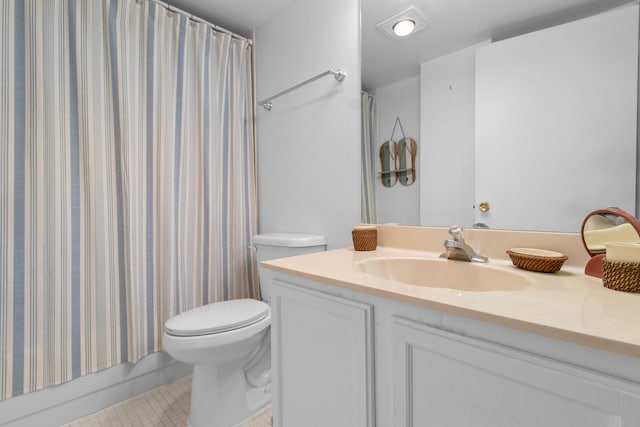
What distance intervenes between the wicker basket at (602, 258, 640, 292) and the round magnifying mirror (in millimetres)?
87

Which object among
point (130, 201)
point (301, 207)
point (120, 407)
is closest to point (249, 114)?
point (301, 207)

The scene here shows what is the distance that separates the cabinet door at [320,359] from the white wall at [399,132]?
0.60 m

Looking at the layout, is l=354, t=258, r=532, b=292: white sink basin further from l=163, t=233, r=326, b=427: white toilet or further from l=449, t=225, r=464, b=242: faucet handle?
l=163, t=233, r=326, b=427: white toilet

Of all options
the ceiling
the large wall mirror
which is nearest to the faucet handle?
the large wall mirror

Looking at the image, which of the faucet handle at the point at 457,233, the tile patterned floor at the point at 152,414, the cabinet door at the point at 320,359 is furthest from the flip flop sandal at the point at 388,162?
the tile patterned floor at the point at 152,414

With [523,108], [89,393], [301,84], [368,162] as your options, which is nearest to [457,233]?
[523,108]

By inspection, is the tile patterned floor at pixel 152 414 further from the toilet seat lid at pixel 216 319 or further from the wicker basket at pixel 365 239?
the wicker basket at pixel 365 239

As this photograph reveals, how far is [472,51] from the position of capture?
0.96 meters

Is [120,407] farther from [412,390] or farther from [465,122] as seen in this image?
[465,122]

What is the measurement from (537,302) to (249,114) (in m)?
1.84

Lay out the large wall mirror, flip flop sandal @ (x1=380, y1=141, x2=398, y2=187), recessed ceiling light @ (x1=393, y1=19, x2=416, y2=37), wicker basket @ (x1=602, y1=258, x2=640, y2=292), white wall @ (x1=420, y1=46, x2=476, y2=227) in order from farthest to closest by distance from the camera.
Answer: flip flop sandal @ (x1=380, y1=141, x2=398, y2=187), recessed ceiling light @ (x1=393, y1=19, x2=416, y2=37), white wall @ (x1=420, y1=46, x2=476, y2=227), the large wall mirror, wicker basket @ (x1=602, y1=258, x2=640, y2=292)

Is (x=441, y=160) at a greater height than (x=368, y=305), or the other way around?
(x=441, y=160)

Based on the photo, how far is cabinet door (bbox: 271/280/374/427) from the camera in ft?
2.06

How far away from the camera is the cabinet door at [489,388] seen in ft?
1.23
